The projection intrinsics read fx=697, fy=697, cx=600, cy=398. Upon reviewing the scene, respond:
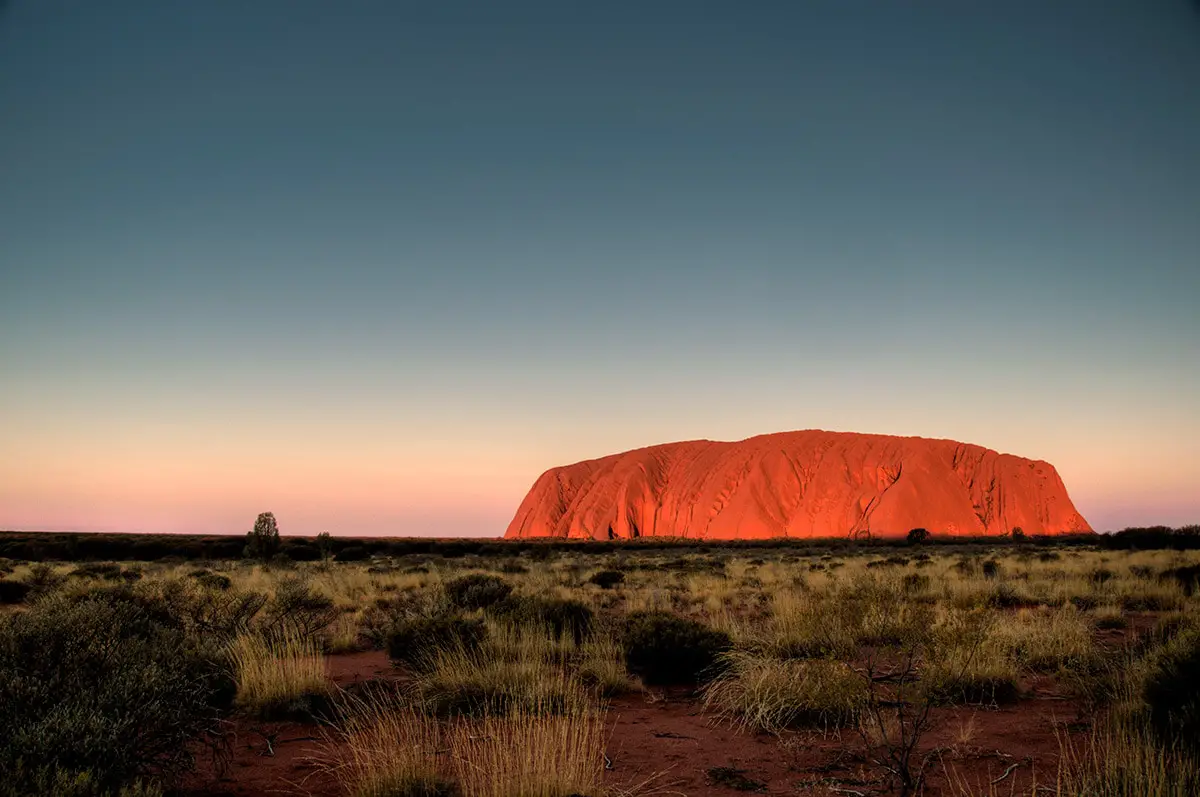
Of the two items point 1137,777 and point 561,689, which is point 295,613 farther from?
point 1137,777

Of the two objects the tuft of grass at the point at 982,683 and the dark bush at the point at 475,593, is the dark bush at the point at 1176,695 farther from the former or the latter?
A: the dark bush at the point at 475,593

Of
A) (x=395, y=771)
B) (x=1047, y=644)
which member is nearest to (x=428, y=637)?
(x=395, y=771)

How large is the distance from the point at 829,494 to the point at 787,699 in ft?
210

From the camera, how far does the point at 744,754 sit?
5.59 m

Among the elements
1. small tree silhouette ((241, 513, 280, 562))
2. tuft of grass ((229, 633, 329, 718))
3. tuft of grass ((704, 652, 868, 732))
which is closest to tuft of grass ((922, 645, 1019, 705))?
tuft of grass ((704, 652, 868, 732))

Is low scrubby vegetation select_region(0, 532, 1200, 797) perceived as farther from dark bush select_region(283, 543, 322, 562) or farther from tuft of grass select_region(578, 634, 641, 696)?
dark bush select_region(283, 543, 322, 562)

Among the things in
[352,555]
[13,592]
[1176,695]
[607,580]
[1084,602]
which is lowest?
[352,555]

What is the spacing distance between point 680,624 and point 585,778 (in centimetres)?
508

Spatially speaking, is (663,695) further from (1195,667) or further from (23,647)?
(23,647)

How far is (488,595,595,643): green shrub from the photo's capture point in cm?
1010

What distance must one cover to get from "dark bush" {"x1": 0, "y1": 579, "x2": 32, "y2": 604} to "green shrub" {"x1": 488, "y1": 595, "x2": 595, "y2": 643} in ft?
41.7

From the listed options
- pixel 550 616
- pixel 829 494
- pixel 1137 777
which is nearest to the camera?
pixel 1137 777

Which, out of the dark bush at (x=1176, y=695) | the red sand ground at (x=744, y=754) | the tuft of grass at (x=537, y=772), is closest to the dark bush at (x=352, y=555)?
the red sand ground at (x=744, y=754)

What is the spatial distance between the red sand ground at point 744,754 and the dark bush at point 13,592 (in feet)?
45.5
